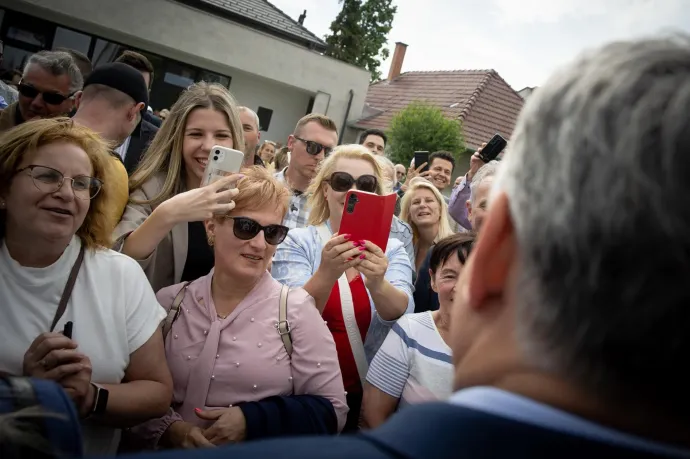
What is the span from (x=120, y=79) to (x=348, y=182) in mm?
1681

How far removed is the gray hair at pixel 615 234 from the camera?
0.65 meters

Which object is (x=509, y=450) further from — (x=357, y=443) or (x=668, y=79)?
(x=668, y=79)

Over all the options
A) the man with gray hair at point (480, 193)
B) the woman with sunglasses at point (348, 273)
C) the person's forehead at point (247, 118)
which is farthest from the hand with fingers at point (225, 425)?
the person's forehead at point (247, 118)

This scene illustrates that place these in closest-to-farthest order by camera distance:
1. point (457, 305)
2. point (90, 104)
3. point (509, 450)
Answer: point (509, 450) → point (457, 305) → point (90, 104)

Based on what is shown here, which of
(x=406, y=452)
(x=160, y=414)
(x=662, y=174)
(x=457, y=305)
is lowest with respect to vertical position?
(x=160, y=414)

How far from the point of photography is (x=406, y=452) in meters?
0.66

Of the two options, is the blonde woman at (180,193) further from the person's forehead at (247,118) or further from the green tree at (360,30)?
the green tree at (360,30)

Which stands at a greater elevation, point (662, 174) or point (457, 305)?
point (662, 174)

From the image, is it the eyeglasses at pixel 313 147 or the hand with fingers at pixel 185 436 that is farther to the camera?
the eyeglasses at pixel 313 147

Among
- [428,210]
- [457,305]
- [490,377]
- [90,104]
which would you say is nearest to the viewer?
[490,377]

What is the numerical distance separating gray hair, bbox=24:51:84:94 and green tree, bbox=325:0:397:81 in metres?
26.7

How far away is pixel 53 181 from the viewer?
2.13m

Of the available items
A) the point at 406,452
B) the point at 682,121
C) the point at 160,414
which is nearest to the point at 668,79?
the point at 682,121

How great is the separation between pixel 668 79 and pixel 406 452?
1.91 feet
